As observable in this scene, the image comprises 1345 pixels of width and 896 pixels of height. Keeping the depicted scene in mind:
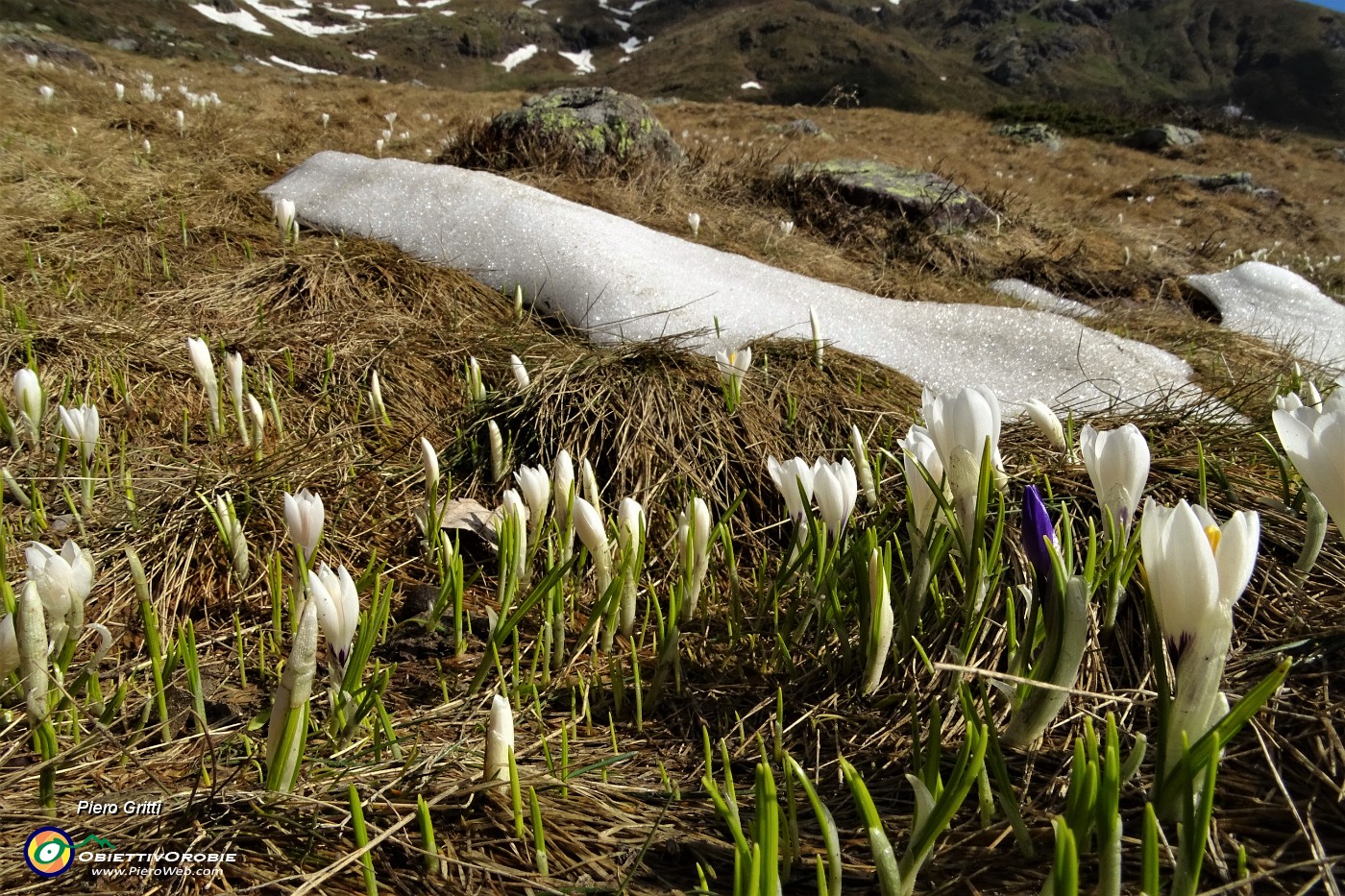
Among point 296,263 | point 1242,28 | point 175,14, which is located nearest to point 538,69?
point 175,14

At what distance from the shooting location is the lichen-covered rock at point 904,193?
5906mm

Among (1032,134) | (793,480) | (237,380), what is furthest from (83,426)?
(1032,134)

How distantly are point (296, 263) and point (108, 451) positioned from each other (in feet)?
4.34

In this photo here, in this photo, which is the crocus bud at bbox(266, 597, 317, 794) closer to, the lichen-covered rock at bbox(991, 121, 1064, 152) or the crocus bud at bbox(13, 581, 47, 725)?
the crocus bud at bbox(13, 581, 47, 725)

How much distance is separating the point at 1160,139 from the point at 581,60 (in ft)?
348

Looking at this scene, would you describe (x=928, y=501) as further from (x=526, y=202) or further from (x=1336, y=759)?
(x=526, y=202)

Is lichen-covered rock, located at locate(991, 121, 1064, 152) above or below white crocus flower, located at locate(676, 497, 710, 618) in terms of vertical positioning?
below

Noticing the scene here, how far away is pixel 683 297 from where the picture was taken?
3.16 metres

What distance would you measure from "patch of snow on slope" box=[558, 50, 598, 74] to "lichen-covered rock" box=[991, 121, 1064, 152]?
94799mm

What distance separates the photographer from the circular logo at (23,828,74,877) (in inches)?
34.4

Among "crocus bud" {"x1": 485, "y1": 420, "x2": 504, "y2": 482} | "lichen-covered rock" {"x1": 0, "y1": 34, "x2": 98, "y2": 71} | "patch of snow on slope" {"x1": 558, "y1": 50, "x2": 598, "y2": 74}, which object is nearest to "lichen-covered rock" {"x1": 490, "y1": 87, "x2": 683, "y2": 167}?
"crocus bud" {"x1": 485, "y1": 420, "x2": 504, "y2": 482}

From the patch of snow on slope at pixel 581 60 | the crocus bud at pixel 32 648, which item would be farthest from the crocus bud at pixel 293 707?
the patch of snow on slope at pixel 581 60

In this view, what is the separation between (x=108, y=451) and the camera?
7.10 feet

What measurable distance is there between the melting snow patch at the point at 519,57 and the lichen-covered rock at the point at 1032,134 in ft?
307
